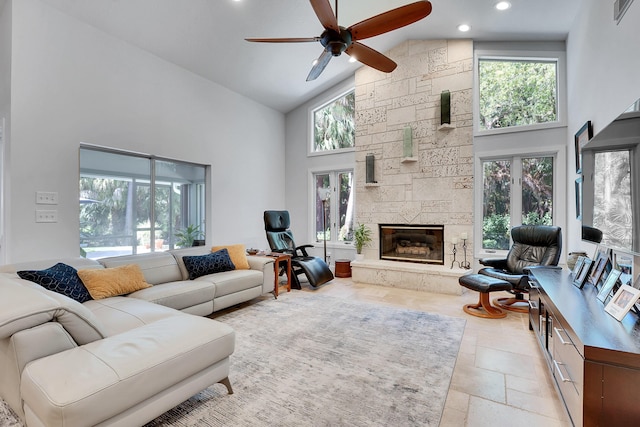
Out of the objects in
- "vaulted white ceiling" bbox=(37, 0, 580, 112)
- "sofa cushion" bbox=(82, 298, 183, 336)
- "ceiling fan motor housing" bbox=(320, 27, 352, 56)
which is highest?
"vaulted white ceiling" bbox=(37, 0, 580, 112)

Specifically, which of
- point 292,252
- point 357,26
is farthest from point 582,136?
point 292,252

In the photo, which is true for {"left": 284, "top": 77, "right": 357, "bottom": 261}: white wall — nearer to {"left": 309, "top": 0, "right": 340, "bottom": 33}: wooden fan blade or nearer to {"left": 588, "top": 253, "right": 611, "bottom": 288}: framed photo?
{"left": 309, "top": 0, "right": 340, "bottom": 33}: wooden fan blade

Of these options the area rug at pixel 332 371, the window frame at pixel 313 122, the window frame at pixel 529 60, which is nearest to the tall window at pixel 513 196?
the window frame at pixel 529 60

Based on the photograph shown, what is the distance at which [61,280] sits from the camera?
238cm

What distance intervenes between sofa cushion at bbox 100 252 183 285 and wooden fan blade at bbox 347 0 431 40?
304cm

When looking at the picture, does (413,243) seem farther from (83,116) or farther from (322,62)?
Result: (83,116)

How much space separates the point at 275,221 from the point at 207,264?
163 centimetres

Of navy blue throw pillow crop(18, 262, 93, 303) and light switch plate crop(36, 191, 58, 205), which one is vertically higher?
light switch plate crop(36, 191, 58, 205)

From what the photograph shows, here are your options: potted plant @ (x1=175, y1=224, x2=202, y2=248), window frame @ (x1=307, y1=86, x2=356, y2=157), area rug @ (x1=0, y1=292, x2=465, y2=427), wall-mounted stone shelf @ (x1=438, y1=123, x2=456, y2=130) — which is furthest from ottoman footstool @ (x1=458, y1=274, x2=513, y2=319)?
potted plant @ (x1=175, y1=224, x2=202, y2=248)

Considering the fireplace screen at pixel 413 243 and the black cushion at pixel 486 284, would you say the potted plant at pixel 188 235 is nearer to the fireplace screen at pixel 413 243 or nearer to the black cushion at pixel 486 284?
the fireplace screen at pixel 413 243

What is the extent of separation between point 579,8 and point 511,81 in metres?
1.16

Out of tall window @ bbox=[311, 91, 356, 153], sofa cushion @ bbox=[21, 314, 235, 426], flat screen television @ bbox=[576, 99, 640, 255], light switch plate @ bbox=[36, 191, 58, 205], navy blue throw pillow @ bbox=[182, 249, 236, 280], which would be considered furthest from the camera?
tall window @ bbox=[311, 91, 356, 153]

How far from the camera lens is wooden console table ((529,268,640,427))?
1.23m

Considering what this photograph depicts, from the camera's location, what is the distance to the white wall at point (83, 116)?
2934 mm
